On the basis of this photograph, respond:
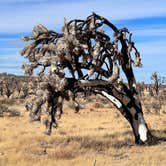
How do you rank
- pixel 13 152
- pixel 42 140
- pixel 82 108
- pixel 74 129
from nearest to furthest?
pixel 13 152, pixel 42 140, pixel 74 129, pixel 82 108

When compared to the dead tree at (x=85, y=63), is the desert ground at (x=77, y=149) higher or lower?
lower

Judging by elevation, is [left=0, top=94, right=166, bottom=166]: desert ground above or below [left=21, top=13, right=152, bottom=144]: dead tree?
below

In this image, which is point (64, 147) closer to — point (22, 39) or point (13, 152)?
point (13, 152)

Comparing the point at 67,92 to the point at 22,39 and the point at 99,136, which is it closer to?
the point at 22,39

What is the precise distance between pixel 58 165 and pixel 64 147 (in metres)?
4.52

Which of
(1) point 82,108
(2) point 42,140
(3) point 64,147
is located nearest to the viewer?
(3) point 64,147

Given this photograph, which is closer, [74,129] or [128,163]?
[128,163]

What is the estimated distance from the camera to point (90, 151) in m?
16.7

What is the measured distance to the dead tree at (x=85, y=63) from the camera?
1684 cm

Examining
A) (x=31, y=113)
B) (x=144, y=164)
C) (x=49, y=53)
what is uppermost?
(x=49, y=53)

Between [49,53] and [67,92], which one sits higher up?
[49,53]

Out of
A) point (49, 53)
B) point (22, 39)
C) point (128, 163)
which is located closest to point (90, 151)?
point (128, 163)

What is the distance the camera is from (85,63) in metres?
17.6

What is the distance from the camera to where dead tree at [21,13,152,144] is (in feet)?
55.3
